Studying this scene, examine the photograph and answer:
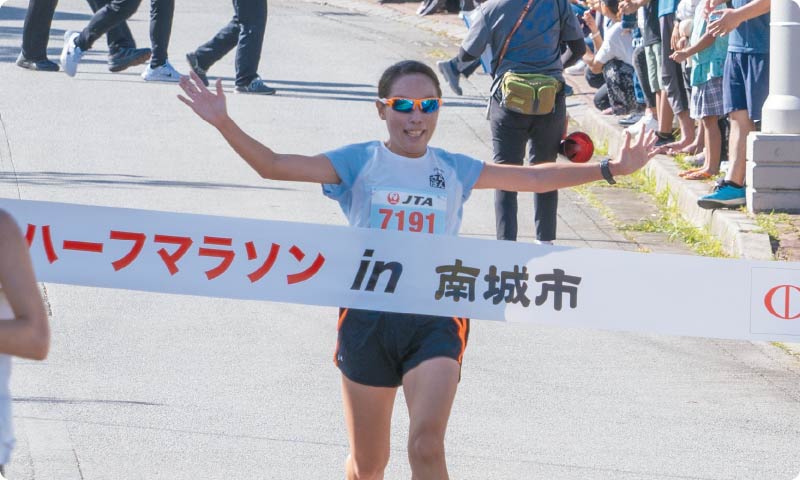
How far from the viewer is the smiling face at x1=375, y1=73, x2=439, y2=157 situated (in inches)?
203

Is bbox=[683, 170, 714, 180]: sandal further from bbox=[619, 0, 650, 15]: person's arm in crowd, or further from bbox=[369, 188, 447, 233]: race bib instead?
bbox=[369, 188, 447, 233]: race bib

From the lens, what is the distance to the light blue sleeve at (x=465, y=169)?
208 inches

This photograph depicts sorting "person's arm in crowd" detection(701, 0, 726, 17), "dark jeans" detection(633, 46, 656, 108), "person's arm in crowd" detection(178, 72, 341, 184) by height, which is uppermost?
"person's arm in crowd" detection(178, 72, 341, 184)

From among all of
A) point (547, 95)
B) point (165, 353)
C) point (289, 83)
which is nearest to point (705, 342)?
point (547, 95)

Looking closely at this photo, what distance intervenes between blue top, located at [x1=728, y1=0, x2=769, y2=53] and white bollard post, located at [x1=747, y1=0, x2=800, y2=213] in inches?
8.8

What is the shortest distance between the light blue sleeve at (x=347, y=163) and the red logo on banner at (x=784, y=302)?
64.9 inches

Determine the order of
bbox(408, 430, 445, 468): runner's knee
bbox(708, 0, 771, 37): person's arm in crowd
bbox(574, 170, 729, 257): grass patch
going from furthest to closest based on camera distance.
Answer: bbox(574, 170, 729, 257): grass patch, bbox(708, 0, 771, 37): person's arm in crowd, bbox(408, 430, 445, 468): runner's knee

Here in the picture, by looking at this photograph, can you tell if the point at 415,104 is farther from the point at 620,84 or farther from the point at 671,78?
the point at 620,84

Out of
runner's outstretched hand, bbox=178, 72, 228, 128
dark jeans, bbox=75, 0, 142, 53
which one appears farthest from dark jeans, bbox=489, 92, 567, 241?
dark jeans, bbox=75, 0, 142, 53

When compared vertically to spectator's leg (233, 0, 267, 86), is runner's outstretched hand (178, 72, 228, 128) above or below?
above

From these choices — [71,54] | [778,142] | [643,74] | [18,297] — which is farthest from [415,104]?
[71,54]

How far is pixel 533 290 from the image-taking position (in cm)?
550

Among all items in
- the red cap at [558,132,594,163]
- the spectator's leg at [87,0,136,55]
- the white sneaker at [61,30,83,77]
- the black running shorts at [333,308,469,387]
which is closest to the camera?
the black running shorts at [333,308,469,387]

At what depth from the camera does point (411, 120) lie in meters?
5.15
